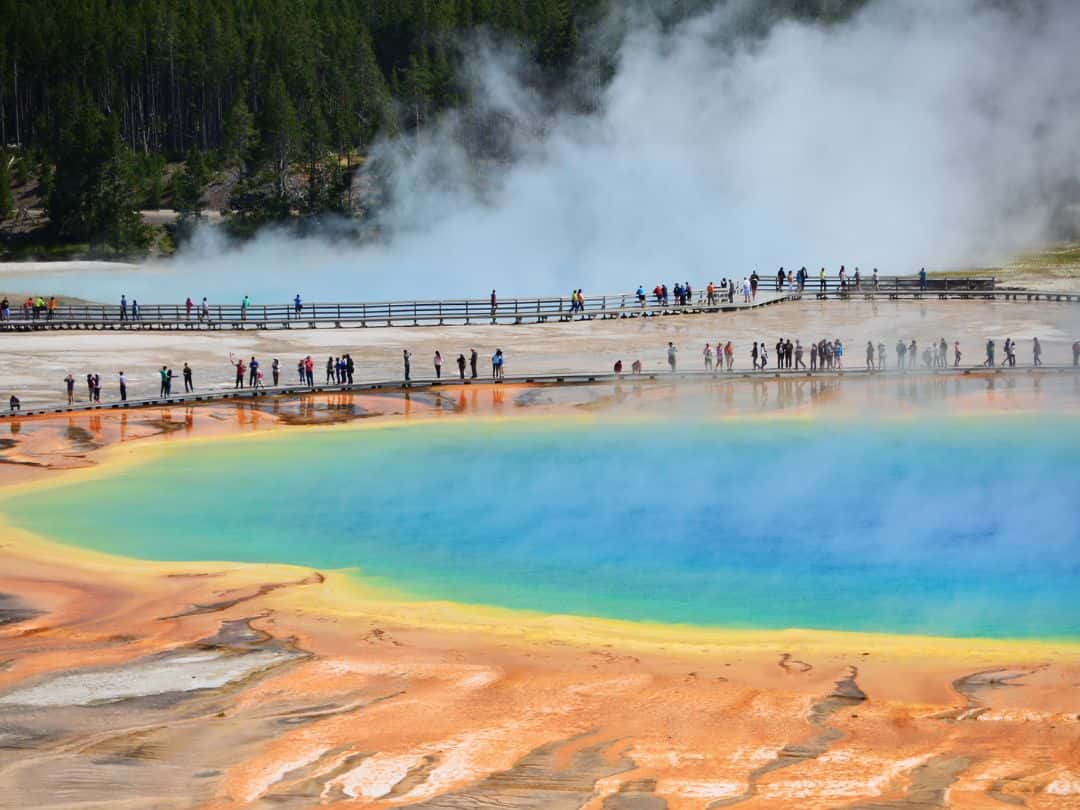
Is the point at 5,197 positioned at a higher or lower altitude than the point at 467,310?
higher

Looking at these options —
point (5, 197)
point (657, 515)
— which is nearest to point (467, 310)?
point (657, 515)

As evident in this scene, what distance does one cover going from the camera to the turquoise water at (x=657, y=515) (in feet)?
76.0

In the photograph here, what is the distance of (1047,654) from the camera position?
20.0 meters

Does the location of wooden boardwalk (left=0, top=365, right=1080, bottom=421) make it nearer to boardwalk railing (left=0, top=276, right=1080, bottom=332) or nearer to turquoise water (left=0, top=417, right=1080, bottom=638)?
turquoise water (left=0, top=417, right=1080, bottom=638)

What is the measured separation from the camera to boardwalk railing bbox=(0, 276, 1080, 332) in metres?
54.0

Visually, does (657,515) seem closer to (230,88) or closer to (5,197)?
(5,197)

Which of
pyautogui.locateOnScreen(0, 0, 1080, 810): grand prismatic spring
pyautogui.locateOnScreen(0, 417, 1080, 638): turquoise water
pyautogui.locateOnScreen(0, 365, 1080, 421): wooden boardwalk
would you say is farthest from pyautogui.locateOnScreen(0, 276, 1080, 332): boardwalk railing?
pyautogui.locateOnScreen(0, 417, 1080, 638): turquoise water

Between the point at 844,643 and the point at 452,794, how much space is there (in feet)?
23.6

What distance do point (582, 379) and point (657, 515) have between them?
16066 mm

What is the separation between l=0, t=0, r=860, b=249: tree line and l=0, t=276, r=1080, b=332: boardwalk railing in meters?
33.6

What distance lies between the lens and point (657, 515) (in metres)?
28.7

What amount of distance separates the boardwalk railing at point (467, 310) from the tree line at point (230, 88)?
3359 cm

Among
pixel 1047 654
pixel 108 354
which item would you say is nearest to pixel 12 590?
pixel 1047 654

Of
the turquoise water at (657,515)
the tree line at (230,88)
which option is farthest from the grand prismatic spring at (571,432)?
the tree line at (230,88)
